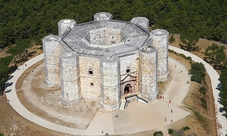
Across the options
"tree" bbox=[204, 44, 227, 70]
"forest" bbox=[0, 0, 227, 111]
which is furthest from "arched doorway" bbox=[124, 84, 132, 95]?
"forest" bbox=[0, 0, 227, 111]

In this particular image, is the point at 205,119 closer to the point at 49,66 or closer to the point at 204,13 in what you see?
the point at 49,66

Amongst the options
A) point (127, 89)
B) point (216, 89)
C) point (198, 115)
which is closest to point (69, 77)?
point (127, 89)

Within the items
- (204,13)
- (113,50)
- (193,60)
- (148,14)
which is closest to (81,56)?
(113,50)

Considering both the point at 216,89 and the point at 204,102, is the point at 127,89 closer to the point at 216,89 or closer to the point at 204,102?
the point at 204,102

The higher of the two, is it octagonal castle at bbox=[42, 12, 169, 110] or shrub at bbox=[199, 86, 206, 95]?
octagonal castle at bbox=[42, 12, 169, 110]

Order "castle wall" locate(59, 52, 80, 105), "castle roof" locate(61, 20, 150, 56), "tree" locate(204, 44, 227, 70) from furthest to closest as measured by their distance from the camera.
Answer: "tree" locate(204, 44, 227, 70) → "castle roof" locate(61, 20, 150, 56) → "castle wall" locate(59, 52, 80, 105)

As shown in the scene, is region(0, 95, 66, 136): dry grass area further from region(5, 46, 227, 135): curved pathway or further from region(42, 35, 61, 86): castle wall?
region(42, 35, 61, 86): castle wall

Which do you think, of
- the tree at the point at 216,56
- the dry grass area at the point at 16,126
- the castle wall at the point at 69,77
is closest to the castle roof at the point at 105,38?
the castle wall at the point at 69,77
